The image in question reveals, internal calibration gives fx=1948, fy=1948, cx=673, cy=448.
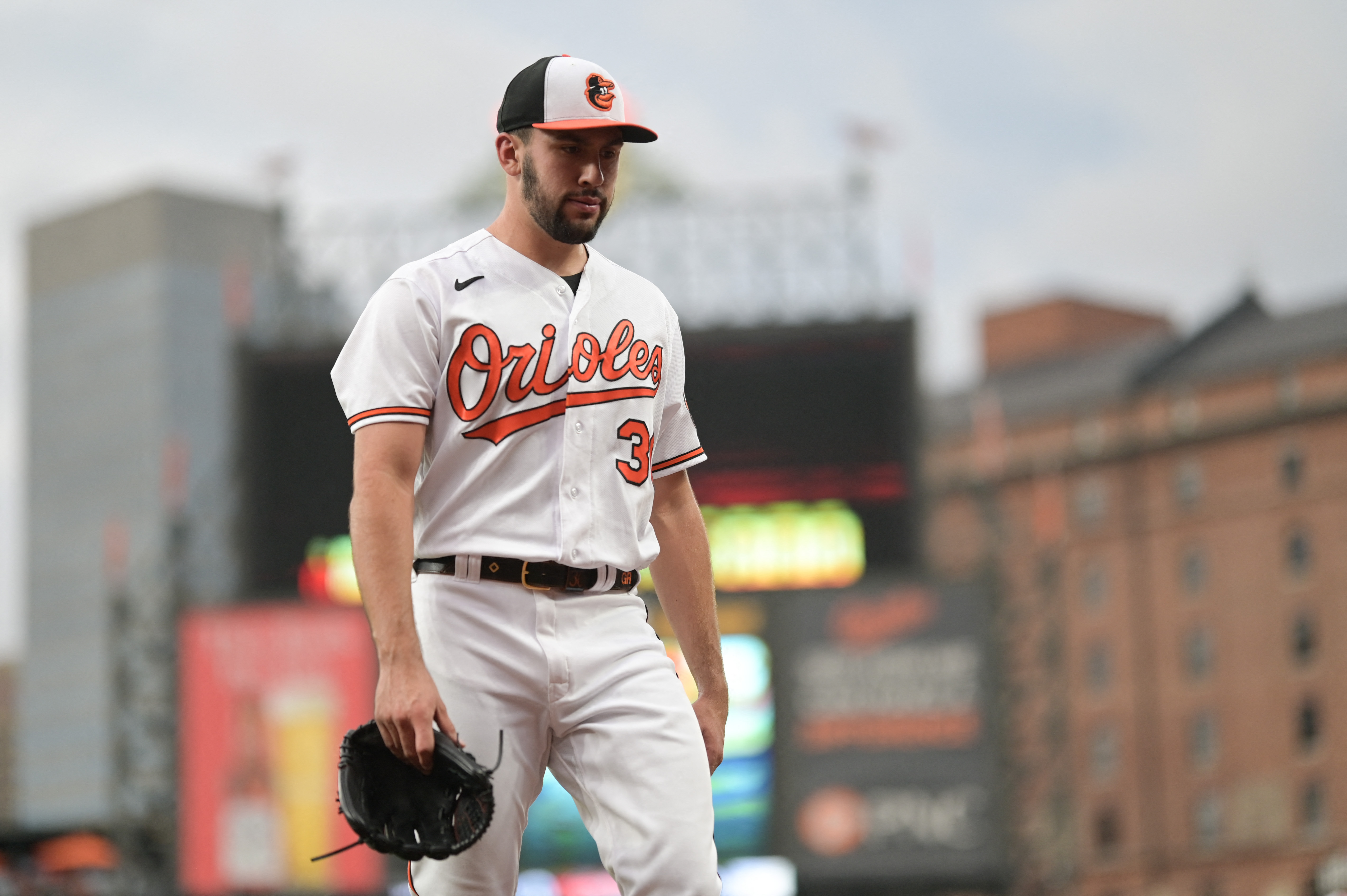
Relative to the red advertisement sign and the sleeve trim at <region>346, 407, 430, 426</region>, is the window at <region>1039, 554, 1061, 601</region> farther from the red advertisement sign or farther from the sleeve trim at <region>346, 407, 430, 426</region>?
the sleeve trim at <region>346, 407, 430, 426</region>

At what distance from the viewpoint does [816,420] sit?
20.0m

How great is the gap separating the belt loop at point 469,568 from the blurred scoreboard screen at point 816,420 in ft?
53.2

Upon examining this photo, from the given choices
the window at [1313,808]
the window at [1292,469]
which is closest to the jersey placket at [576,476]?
the window at [1313,808]

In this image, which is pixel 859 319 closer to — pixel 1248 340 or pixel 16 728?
pixel 1248 340

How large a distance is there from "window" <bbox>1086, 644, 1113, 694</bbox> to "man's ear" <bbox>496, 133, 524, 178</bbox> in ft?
195

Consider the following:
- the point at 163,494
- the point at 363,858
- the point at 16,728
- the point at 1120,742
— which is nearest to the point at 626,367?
the point at 363,858

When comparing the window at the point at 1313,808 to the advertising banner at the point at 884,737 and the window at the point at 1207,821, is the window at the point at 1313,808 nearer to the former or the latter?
the window at the point at 1207,821

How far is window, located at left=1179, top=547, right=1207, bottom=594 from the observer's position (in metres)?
59.3

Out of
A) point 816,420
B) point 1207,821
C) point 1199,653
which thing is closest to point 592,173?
point 816,420

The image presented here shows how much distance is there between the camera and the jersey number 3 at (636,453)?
12.0 feet

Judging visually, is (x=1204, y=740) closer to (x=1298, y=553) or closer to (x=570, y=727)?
(x=1298, y=553)

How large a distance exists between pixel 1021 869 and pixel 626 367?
19.1 metres

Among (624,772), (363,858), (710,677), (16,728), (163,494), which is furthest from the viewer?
(16,728)

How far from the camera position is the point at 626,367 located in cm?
367
